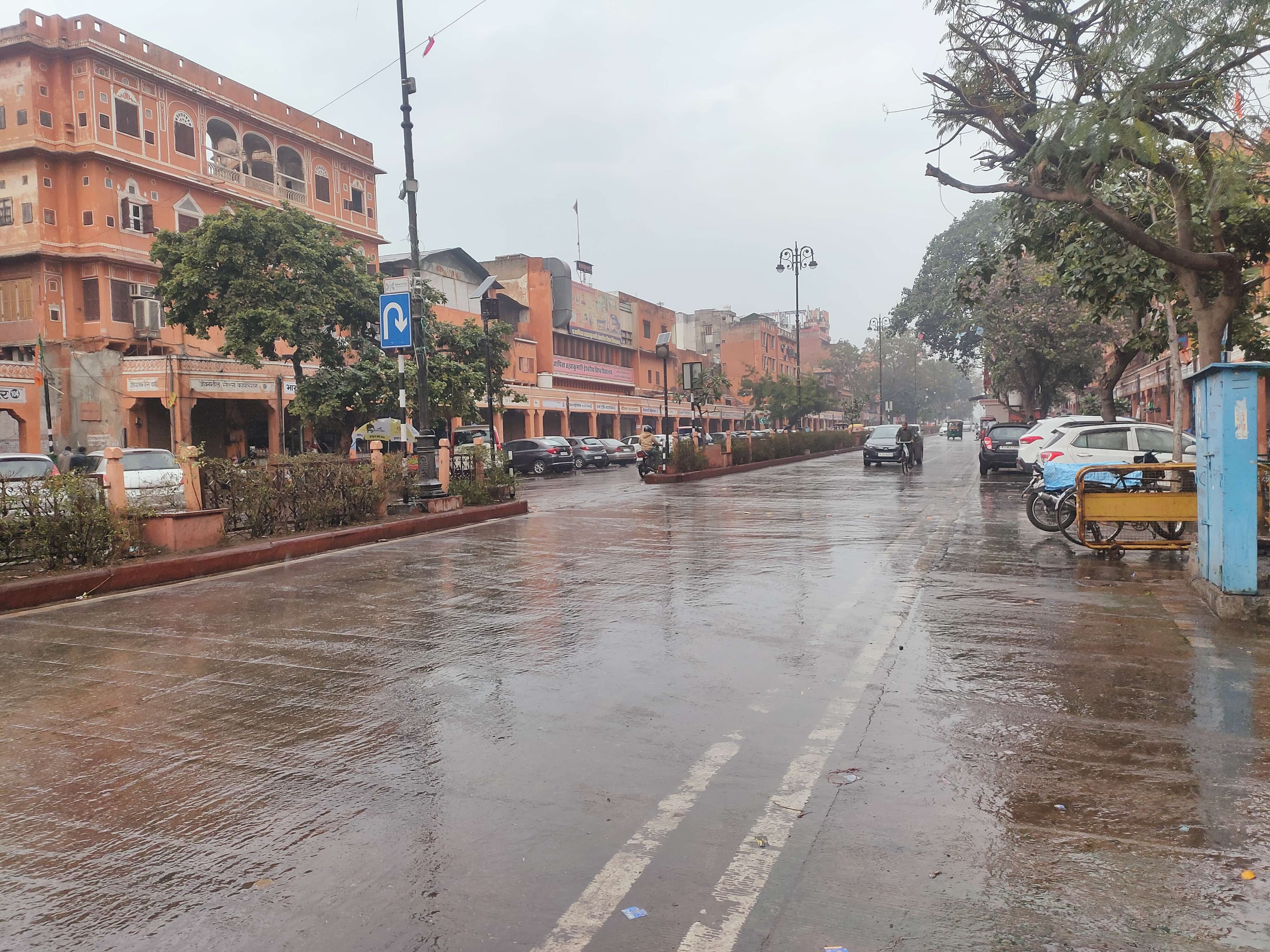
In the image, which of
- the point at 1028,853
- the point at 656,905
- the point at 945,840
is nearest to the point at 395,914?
the point at 656,905

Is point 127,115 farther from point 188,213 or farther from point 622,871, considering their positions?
point 622,871

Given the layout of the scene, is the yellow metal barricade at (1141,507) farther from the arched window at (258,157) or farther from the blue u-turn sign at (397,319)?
the arched window at (258,157)

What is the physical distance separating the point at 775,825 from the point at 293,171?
41.2 meters

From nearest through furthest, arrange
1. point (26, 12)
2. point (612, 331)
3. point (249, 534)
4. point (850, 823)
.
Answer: point (850, 823) < point (249, 534) < point (26, 12) < point (612, 331)

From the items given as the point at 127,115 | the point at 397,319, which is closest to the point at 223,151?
the point at 127,115

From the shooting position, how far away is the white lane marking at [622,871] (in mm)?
2896

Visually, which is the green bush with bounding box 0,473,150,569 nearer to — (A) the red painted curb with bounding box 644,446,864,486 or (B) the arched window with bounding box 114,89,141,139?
(A) the red painted curb with bounding box 644,446,864,486

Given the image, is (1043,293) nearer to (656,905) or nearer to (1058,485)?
(1058,485)

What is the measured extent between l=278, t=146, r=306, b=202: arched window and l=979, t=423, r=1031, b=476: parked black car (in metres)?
29.3

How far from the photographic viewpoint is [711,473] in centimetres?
3075

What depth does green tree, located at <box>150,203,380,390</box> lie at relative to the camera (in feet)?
87.1

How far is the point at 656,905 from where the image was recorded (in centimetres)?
308

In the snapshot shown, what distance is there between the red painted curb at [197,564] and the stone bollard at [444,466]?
1.19 metres

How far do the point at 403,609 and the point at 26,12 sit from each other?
108 feet
